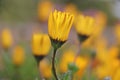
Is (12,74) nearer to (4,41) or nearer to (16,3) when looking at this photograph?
(4,41)

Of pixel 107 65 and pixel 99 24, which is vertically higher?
pixel 107 65

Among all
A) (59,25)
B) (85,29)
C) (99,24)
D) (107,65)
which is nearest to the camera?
(59,25)

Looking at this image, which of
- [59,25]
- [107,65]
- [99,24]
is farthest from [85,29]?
[99,24]

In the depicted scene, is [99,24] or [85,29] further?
[99,24]

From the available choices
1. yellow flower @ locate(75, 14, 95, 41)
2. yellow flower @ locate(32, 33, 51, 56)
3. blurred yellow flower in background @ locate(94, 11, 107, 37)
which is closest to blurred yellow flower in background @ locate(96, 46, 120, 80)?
yellow flower @ locate(75, 14, 95, 41)

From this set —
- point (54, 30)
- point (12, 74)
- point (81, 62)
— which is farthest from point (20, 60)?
point (54, 30)

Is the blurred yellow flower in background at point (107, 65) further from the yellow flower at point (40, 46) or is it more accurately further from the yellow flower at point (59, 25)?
the yellow flower at point (59, 25)

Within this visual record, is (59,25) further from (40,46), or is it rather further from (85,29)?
(85,29)

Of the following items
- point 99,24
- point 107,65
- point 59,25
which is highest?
point 59,25

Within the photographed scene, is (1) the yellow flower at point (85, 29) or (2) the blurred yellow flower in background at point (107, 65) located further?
(2) the blurred yellow flower in background at point (107, 65)

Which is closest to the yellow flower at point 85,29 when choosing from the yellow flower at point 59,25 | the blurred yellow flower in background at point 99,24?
the yellow flower at point 59,25

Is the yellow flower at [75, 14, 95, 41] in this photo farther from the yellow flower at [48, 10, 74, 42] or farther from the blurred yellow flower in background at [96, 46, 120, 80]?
the yellow flower at [48, 10, 74, 42]
